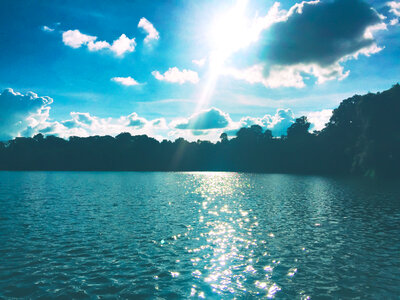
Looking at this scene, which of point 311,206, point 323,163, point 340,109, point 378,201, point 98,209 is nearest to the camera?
point 98,209

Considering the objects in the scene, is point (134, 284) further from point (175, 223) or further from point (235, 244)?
point (175, 223)

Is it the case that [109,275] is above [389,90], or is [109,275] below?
below

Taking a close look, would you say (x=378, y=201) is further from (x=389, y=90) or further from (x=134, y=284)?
(x=389, y=90)

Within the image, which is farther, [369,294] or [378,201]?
[378,201]

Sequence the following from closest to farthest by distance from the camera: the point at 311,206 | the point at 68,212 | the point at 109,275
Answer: the point at 109,275 < the point at 68,212 < the point at 311,206

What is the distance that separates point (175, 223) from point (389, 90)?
120442 millimetres

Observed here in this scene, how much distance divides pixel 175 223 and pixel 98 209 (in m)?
14.7

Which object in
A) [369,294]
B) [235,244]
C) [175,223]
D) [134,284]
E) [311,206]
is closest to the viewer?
[369,294]

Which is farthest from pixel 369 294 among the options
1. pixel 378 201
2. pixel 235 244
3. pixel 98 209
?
pixel 378 201

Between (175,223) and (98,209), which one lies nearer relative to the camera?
(175,223)

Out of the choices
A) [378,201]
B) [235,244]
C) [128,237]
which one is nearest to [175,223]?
[128,237]

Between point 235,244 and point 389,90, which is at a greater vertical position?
point 389,90

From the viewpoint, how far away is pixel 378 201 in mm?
47375

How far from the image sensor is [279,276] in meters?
16.6
